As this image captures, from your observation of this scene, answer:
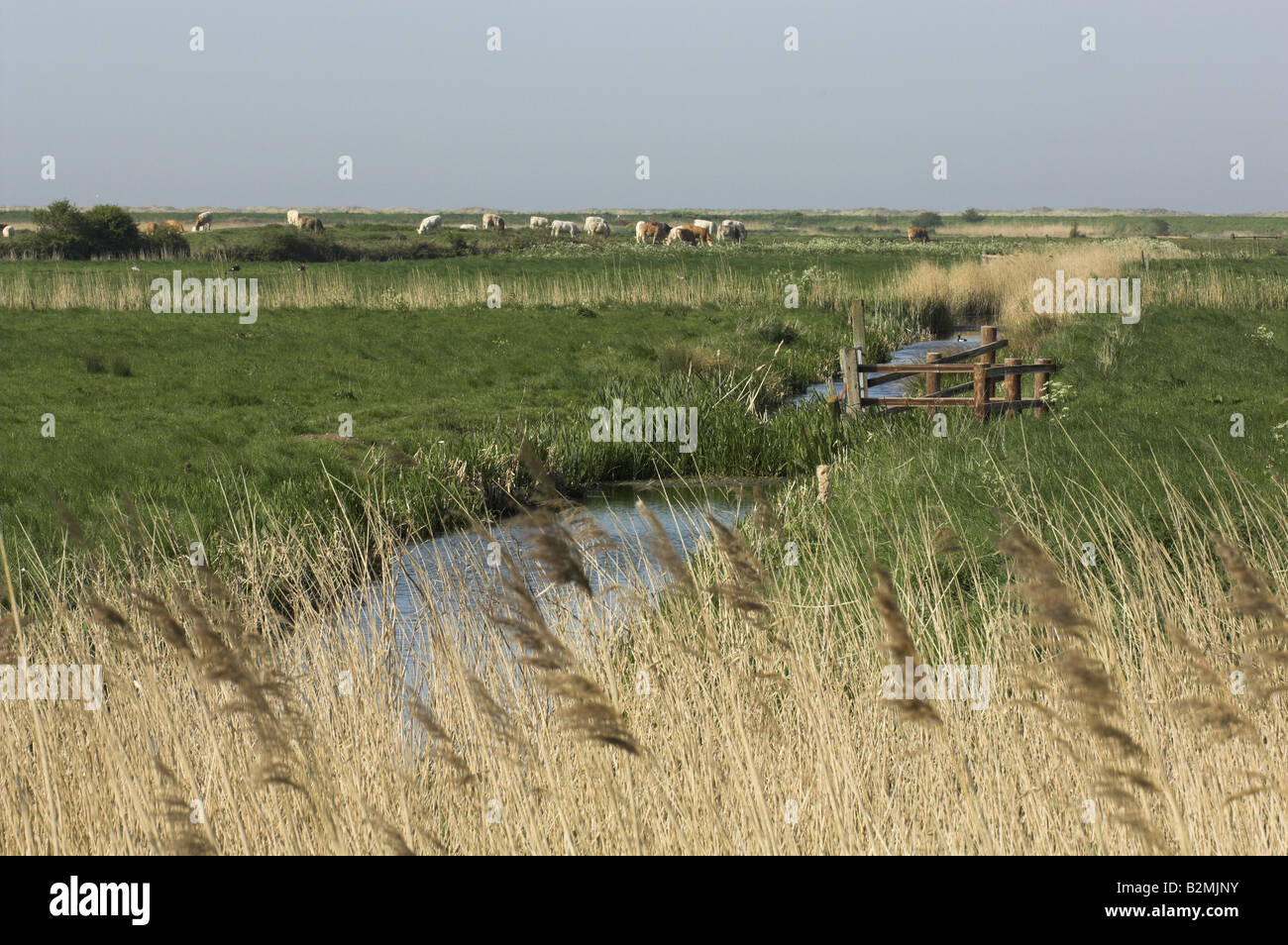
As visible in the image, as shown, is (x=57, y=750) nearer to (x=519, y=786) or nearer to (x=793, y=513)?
(x=519, y=786)

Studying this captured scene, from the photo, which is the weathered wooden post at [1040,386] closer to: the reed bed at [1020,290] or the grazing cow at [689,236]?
the reed bed at [1020,290]

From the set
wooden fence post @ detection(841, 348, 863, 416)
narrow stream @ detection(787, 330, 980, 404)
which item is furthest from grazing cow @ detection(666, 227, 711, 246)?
wooden fence post @ detection(841, 348, 863, 416)

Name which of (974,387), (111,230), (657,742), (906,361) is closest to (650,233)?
(111,230)

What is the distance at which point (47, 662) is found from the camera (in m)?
5.05

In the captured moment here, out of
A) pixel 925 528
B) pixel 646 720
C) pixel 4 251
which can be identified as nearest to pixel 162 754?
pixel 646 720

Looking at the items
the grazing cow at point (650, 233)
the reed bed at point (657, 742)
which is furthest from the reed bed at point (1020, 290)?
the grazing cow at point (650, 233)

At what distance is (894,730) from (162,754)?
266cm

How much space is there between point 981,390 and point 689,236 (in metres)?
58.9

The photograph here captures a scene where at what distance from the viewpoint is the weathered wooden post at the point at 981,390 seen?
14469mm

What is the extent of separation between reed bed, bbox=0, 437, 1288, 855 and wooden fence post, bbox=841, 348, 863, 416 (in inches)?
395

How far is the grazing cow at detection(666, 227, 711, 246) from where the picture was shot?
71.2 metres

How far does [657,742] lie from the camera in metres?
4.33

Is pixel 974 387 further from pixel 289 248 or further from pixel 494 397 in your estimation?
pixel 289 248

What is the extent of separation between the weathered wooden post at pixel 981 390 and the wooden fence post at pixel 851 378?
1522mm
